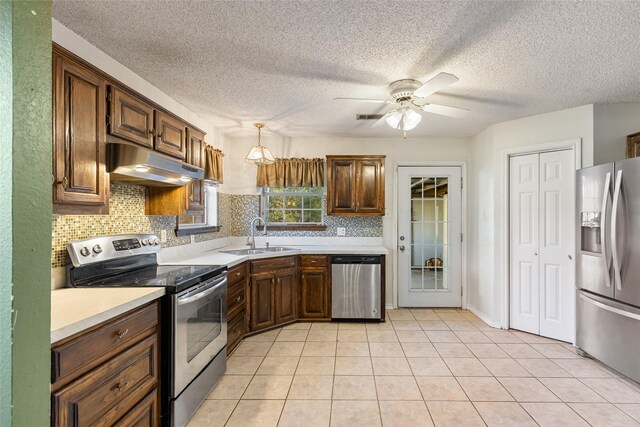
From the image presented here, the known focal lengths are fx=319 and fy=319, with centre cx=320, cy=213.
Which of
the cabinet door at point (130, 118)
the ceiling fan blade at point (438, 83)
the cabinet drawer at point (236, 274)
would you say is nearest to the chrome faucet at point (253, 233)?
the cabinet drawer at point (236, 274)

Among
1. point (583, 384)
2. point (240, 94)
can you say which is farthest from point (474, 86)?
point (583, 384)

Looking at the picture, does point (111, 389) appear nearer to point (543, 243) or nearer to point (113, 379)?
point (113, 379)

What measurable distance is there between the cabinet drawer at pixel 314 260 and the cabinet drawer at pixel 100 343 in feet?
7.12

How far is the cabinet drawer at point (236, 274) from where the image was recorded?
299 centimetres

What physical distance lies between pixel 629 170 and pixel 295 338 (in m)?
3.31

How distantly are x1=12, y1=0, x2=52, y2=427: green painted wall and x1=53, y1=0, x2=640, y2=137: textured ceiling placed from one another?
1.22 m

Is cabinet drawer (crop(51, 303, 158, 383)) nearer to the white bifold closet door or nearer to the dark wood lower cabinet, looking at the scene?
the dark wood lower cabinet

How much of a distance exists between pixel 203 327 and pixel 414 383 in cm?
170

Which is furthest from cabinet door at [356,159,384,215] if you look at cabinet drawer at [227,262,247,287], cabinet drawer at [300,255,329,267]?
cabinet drawer at [227,262,247,287]

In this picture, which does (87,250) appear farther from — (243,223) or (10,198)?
(243,223)

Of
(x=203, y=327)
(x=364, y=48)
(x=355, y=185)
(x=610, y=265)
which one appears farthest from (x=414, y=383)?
(x=364, y=48)

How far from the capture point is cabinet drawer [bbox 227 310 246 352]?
297 centimetres

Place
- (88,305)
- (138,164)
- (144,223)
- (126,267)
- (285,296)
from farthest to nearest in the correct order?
(285,296), (144,223), (126,267), (138,164), (88,305)

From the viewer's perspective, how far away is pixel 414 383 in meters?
2.54
